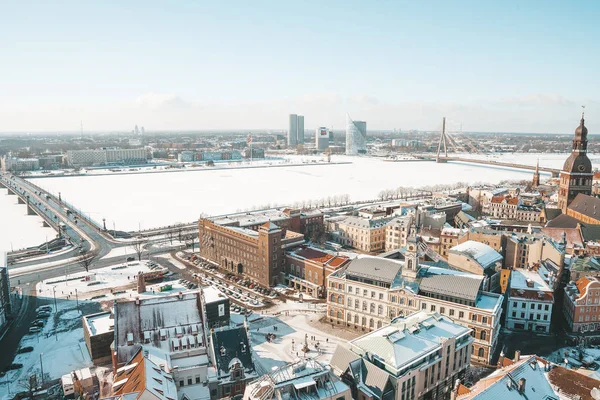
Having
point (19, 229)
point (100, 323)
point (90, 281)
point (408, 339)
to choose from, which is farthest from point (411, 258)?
point (19, 229)

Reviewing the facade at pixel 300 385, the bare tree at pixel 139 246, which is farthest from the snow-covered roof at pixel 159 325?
the bare tree at pixel 139 246

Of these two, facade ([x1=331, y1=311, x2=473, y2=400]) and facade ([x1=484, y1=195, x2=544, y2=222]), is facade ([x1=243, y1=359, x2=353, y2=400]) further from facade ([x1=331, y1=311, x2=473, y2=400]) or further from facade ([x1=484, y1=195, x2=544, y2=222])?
facade ([x1=484, y1=195, x2=544, y2=222])

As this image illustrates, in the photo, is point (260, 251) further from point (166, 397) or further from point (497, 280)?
point (166, 397)

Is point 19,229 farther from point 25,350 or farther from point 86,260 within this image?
point 25,350

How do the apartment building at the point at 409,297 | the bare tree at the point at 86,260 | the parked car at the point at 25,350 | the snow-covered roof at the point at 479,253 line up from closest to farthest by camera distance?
the apartment building at the point at 409,297 < the parked car at the point at 25,350 < the snow-covered roof at the point at 479,253 < the bare tree at the point at 86,260

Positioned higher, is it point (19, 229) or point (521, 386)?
point (521, 386)

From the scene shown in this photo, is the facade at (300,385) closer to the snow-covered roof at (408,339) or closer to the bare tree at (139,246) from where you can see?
the snow-covered roof at (408,339)
